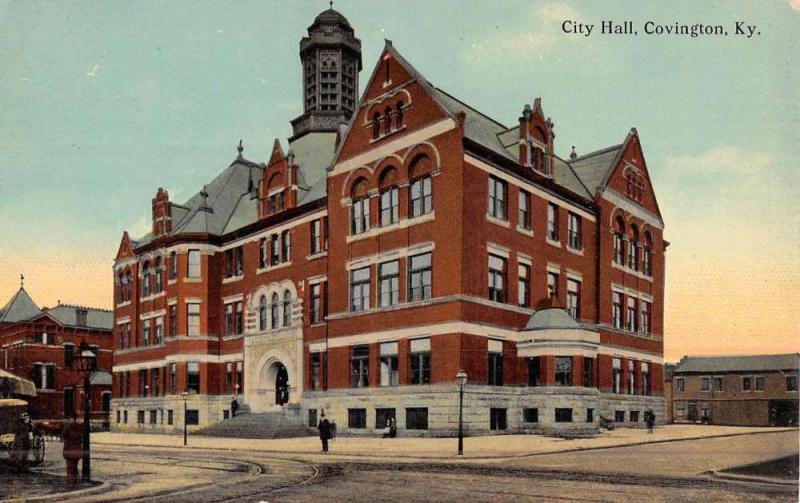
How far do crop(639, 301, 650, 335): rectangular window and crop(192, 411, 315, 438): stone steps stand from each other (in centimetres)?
1906

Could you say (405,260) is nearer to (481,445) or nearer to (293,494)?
(481,445)

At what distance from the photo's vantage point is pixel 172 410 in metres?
49.0

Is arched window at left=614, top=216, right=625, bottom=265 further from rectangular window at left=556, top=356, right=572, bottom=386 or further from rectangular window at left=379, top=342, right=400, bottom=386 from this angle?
rectangular window at left=379, top=342, right=400, bottom=386

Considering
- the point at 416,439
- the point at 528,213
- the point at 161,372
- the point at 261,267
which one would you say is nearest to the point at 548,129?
the point at 528,213

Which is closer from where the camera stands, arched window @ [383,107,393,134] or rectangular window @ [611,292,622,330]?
arched window @ [383,107,393,134]

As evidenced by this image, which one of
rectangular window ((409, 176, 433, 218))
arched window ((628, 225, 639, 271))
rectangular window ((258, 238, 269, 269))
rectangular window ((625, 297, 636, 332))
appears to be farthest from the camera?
rectangular window ((258, 238, 269, 269))

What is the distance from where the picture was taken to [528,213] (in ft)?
121

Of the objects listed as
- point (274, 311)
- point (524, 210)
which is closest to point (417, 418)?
point (524, 210)

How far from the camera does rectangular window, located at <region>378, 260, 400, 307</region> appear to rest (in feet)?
118

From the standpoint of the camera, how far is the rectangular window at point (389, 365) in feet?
116

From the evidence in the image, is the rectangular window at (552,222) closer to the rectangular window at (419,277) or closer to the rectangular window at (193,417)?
the rectangular window at (419,277)

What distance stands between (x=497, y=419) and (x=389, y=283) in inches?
307

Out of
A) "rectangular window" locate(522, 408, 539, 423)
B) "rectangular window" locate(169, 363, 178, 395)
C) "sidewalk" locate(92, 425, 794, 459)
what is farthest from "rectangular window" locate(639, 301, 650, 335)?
"rectangular window" locate(169, 363, 178, 395)

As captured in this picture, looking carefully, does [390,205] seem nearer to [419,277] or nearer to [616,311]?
[419,277]
